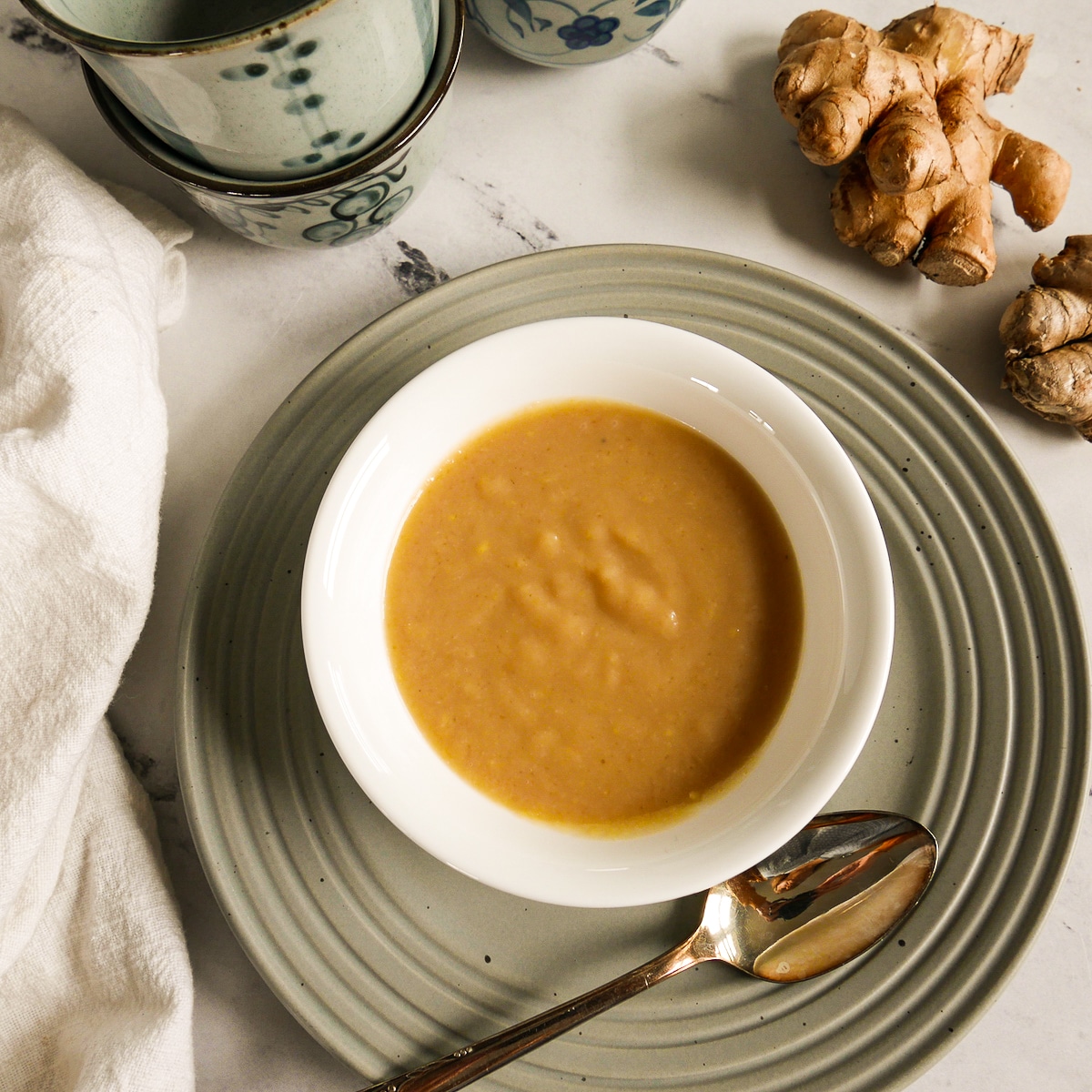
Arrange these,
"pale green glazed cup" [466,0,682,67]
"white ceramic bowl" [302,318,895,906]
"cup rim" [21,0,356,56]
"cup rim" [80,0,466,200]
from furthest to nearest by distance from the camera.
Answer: "pale green glazed cup" [466,0,682,67] → "cup rim" [80,0,466,200] → "white ceramic bowl" [302,318,895,906] → "cup rim" [21,0,356,56]

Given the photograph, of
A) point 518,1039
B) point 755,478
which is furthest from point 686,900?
point 755,478

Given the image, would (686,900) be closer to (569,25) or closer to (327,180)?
(327,180)

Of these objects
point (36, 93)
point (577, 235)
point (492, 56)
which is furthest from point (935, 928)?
point (36, 93)

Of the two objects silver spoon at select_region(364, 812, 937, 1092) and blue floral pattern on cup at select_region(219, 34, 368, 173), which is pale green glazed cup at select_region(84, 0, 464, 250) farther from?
silver spoon at select_region(364, 812, 937, 1092)

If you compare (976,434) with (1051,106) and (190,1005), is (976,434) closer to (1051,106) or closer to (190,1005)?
(1051,106)

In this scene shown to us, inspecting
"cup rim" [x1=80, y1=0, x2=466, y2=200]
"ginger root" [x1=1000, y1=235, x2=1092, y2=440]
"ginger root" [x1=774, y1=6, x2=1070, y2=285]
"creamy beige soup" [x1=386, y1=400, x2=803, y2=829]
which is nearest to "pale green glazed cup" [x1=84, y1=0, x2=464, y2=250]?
"cup rim" [x1=80, y1=0, x2=466, y2=200]

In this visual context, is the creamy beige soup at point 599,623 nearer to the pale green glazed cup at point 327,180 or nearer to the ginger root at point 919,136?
the pale green glazed cup at point 327,180
